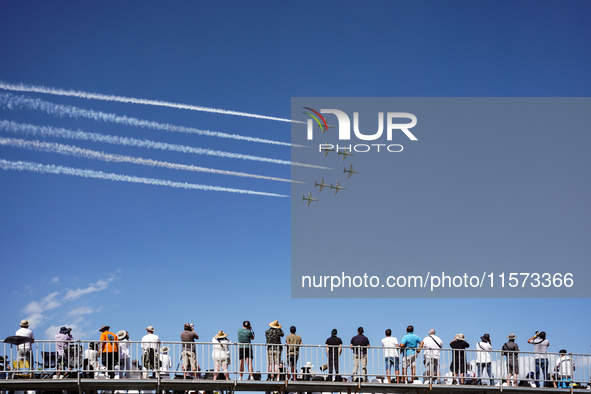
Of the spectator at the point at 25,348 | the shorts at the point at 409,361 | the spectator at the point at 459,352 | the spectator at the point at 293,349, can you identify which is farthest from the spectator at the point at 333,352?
the spectator at the point at 25,348

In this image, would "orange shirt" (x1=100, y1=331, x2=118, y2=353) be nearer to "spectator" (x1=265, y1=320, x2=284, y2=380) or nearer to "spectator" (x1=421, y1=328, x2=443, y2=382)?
"spectator" (x1=265, y1=320, x2=284, y2=380)

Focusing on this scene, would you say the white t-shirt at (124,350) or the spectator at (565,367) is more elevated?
the white t-shirt at (124,350)

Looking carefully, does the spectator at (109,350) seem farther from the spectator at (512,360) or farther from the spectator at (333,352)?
the spectator at (512,360)

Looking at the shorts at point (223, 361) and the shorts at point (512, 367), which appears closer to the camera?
the shorts at point (223, 361)

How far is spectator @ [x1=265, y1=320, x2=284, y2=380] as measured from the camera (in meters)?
32.4

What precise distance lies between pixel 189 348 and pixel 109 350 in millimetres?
2662

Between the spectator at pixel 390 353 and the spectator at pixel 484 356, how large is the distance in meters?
2.87

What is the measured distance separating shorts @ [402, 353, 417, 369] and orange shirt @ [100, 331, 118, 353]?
9877 mm

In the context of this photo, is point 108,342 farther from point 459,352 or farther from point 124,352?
point 459,352

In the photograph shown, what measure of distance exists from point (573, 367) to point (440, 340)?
510 cm

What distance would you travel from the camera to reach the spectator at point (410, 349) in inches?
1296

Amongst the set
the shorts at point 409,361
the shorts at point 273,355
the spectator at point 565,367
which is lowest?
the spectator at point 565,367

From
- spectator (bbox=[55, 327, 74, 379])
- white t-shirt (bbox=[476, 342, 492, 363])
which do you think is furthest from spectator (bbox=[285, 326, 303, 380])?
spectator (bbox=[55, 327, 74, 379])

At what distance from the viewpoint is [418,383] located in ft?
109
